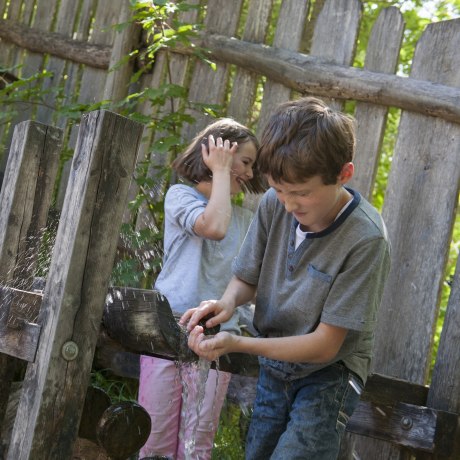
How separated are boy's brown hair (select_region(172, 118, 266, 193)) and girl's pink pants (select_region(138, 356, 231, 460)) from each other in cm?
82

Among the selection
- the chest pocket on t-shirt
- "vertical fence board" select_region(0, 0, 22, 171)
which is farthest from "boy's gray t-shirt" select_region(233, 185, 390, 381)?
"vertical fence board" select_region(0, 0, 22, 171)

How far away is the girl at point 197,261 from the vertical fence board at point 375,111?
0.62 meters

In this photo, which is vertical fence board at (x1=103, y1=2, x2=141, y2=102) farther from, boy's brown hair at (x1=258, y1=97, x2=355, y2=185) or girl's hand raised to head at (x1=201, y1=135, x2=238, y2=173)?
boy's brown hair at (x1=258, y1=97, x2=355, y2=185)

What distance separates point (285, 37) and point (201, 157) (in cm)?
116

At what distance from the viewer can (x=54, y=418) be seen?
88.3 inches

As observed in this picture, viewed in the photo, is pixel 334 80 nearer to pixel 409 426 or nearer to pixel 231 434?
pixel 409 426

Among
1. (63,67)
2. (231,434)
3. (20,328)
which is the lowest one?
(231,434)

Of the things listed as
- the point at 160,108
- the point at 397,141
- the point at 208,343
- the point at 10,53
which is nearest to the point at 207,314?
the point at 208,343

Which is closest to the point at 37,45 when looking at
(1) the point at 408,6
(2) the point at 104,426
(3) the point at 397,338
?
(1) the point at 408,6

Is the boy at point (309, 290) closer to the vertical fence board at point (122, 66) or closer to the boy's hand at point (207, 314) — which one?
the boy's hand at point (207, 314)

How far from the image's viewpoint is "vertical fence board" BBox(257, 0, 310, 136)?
432 centimetres

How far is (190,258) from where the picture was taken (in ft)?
11.2

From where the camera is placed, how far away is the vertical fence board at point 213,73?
4.61 metres

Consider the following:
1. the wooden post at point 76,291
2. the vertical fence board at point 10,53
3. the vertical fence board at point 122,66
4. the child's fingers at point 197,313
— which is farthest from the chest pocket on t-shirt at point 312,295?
the vertical fence board at point 10,53
